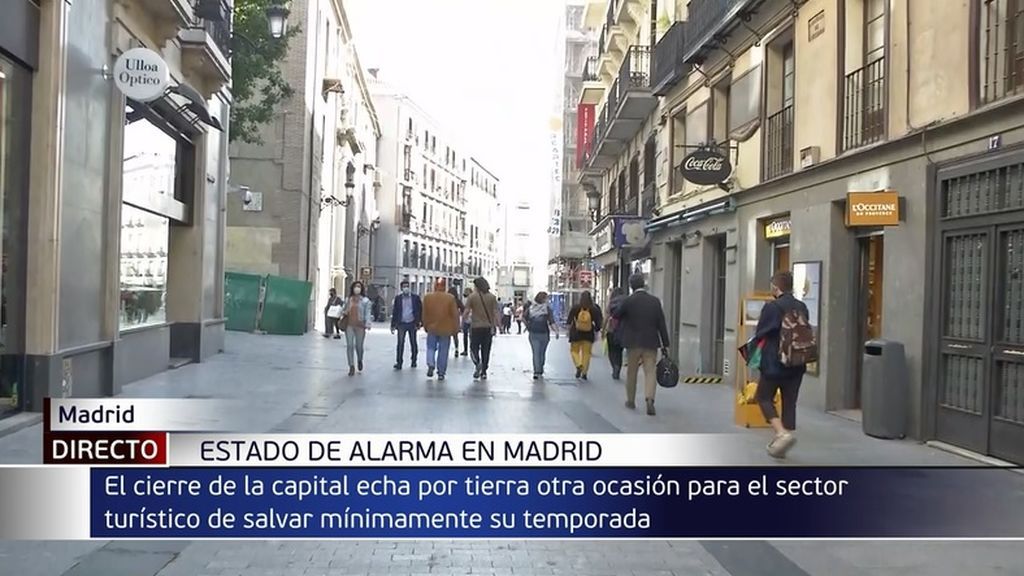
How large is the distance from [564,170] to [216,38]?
35.4 meters

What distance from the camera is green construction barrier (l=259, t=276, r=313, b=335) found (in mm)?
24766

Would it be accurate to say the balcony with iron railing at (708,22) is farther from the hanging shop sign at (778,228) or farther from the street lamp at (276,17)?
the street lamp at (276,17)

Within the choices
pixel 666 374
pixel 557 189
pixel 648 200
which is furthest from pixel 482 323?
pixel 557 189

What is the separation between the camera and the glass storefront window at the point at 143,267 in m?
11.1

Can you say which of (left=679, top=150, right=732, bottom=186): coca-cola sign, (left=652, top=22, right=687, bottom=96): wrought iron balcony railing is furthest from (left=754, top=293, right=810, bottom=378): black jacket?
(left=652, top=22, right=687, bottom=96): wrought iron balcony railing

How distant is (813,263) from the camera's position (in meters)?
11.0

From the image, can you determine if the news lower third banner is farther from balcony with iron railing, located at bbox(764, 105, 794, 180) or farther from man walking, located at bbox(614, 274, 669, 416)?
balcony with iron railing, located at bbox(764, 105, 794, 180)

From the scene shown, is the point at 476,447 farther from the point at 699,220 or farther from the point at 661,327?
the point at 699,220

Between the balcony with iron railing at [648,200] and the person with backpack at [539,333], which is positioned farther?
the balcony with iron railing at [648,200]

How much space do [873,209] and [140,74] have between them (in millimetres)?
7442

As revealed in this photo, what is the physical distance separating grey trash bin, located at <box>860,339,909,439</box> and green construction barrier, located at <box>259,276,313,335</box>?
61.1 feet

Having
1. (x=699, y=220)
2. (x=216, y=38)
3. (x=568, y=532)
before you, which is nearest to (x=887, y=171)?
(x=699, y=220)
